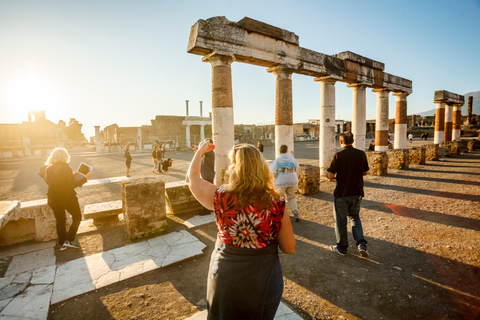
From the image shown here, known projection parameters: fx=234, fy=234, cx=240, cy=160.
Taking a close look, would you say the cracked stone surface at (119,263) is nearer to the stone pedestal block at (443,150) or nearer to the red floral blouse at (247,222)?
the red floral blouse at (247,222)

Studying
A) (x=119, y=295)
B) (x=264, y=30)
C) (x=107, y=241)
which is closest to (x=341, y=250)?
(x=119, y=295)

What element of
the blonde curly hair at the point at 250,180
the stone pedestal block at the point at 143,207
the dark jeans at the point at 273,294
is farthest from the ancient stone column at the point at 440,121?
the dark jeans at the point at 273,294

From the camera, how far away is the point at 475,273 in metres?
2.99

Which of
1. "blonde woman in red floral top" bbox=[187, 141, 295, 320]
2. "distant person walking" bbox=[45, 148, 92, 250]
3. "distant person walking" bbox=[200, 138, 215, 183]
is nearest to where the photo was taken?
"blonde woman in red floral top" bbox=[187, 141, 295, 320]

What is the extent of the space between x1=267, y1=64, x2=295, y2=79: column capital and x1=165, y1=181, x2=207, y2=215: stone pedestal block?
4.92m

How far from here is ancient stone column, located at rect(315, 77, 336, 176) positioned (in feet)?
29.9

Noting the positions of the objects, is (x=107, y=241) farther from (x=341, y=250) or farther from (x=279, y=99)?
(x=279, y=99)

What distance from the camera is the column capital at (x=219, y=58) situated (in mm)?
6324

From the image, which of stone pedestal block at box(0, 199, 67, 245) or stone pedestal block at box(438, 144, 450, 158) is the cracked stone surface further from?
stone pedestal block at box(438, 144, 450, 158)

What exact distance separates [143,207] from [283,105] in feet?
18.3

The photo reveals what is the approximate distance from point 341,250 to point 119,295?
3085 millimetres

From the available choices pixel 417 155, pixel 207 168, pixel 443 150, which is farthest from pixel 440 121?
pixel 207 168

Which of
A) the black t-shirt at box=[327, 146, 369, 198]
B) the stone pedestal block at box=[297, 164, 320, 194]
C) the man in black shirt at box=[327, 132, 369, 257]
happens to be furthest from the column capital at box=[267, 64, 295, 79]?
the black t-shirt at box=[327, 146, 369, 198]

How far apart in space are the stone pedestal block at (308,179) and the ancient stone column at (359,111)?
4608mm
